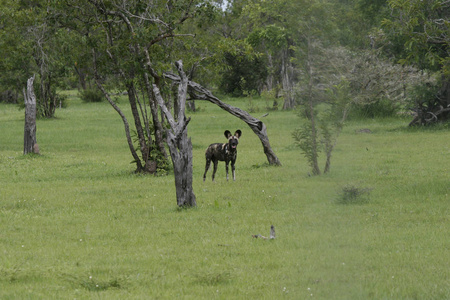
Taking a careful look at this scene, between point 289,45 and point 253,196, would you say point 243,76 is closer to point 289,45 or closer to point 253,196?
point 289,45

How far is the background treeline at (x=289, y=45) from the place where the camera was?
297cm

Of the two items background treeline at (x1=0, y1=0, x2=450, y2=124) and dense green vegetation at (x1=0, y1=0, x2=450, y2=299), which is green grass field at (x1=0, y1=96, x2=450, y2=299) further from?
background treeline at (x1=0, y1=0, x2=450, y2=124)

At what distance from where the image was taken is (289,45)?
14945mm

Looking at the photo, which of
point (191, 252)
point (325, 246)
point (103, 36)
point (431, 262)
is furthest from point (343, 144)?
point (103, 36)

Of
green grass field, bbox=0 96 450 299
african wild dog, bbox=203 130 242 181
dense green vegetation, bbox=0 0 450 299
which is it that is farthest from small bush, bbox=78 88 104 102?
african wild dog, bbox=203 130 242 181

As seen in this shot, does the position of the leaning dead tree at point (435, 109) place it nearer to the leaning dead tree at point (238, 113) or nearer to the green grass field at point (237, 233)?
the green grass field at point (237, 233)

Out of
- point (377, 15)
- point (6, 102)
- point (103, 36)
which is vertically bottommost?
point (6, 102)

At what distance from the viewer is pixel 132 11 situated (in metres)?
19.1

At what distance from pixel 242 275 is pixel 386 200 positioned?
650 centimetres

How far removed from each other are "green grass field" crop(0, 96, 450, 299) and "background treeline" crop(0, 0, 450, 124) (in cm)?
48

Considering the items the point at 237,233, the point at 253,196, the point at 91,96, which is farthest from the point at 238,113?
the point at 91,96

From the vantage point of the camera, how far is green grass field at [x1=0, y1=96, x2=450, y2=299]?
96.1 inches

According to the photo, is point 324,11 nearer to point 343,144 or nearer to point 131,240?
point 343,144

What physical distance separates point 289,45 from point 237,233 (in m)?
5.51
